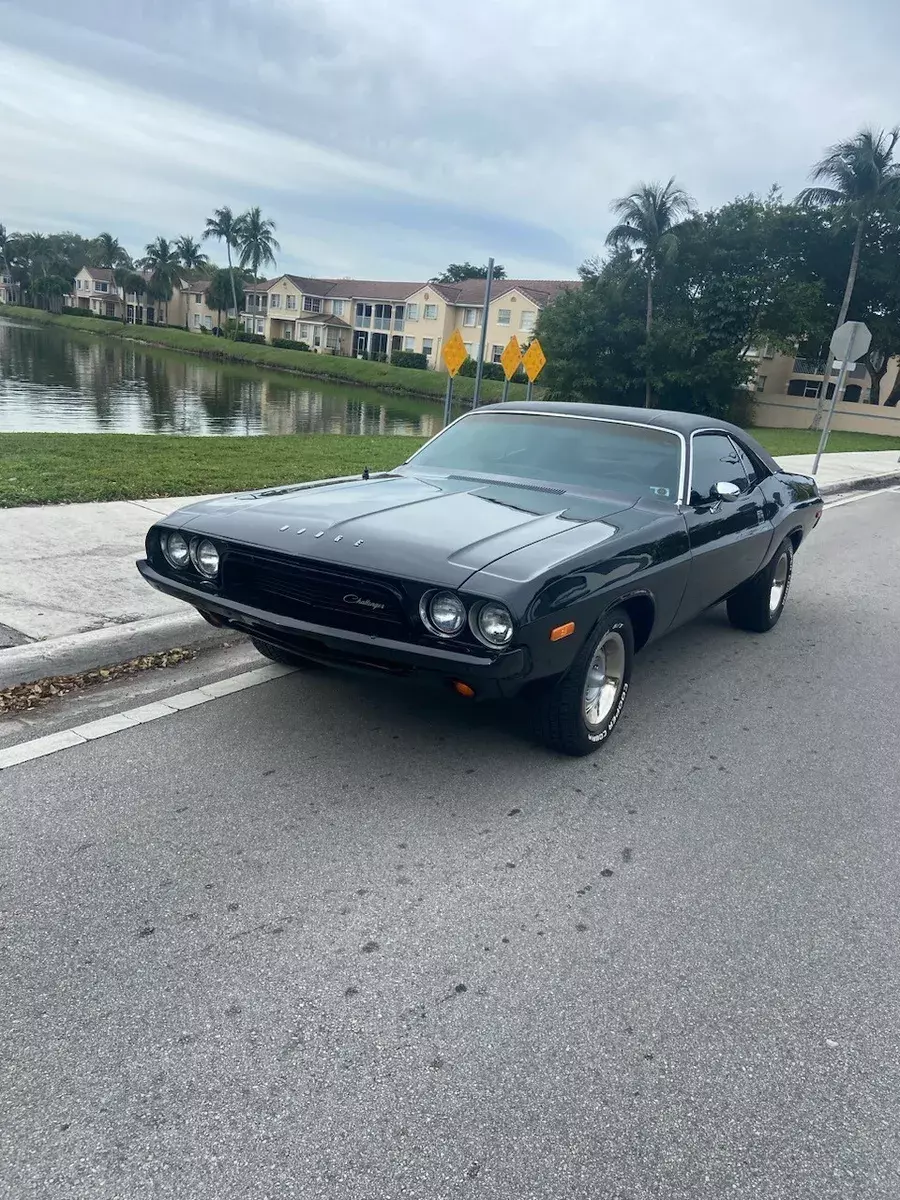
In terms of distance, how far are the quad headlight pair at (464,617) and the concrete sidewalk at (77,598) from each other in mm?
2194

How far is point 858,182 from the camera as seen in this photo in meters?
40.0

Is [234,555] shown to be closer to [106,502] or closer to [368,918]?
[368,918]

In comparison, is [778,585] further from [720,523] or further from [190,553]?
[190,553]

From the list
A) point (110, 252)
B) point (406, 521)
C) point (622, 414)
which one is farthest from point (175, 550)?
point (110, 252)

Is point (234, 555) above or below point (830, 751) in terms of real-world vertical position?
above

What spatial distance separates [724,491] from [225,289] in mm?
101465

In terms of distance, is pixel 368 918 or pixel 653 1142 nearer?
pixel 653 1142

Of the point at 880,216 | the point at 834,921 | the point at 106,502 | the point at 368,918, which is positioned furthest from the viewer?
the point at 880,216

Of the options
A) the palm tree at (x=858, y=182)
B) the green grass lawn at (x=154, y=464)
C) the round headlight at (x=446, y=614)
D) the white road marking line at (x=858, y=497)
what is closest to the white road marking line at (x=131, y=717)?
the round headlight at (x=446, y=614)

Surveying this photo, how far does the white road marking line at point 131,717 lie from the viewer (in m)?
3.64

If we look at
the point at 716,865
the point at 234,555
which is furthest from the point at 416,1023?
the point at 234,555

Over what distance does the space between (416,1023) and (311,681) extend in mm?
2455

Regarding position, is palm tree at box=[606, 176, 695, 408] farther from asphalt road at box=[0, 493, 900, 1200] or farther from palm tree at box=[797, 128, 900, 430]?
asphalt road at box=[0, 493, 900, 1200]

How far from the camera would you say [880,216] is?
42.4 meters
